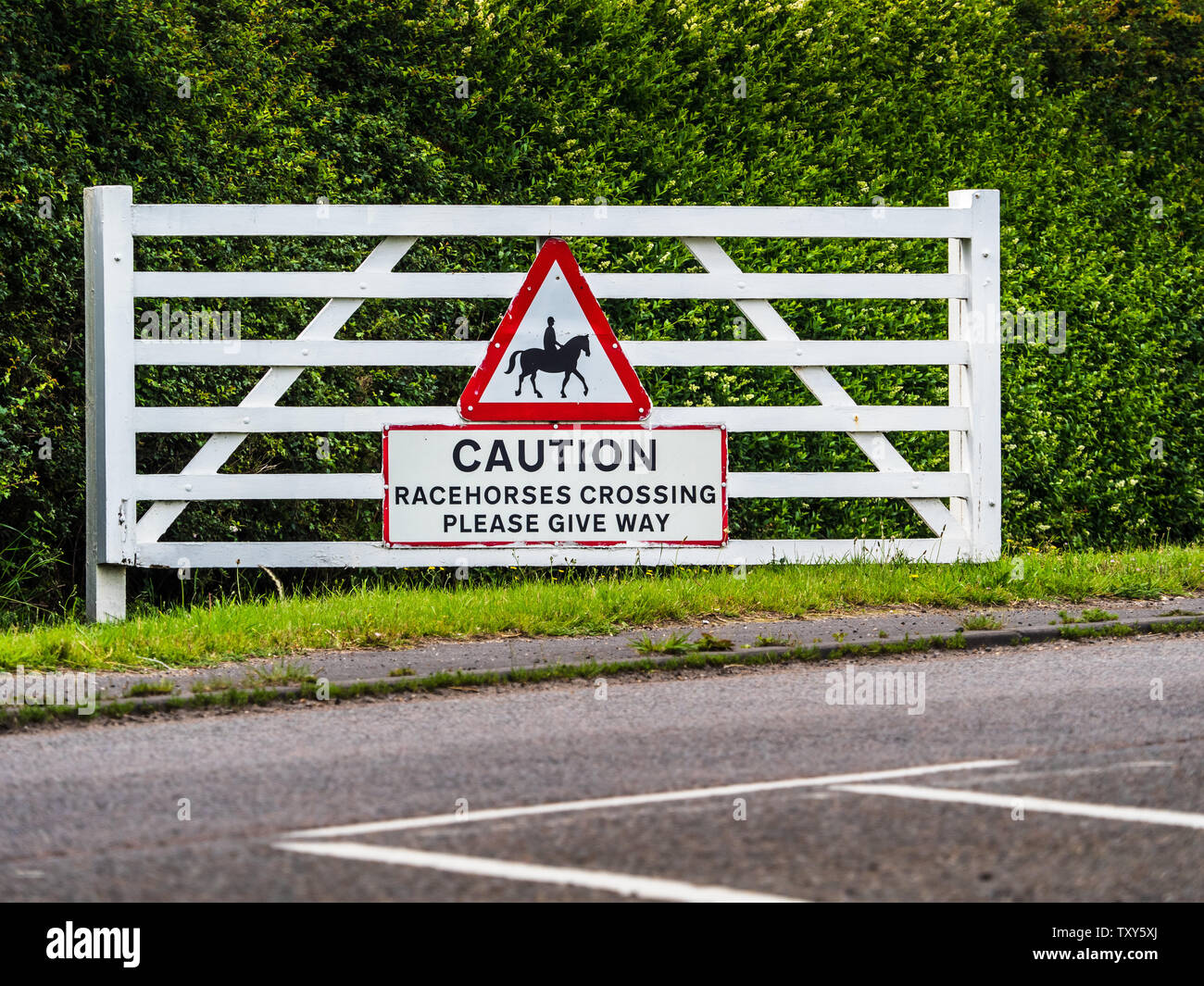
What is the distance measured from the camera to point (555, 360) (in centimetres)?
937

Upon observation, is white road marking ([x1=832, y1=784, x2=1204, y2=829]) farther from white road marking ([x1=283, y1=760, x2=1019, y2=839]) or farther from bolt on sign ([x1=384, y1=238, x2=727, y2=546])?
bolt on sign ([x1=384, y1=238, x2=727, y2=546])

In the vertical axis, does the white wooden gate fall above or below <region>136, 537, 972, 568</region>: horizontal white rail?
above

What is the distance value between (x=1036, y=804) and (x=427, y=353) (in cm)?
524

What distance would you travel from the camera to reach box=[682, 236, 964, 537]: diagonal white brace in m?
9.83

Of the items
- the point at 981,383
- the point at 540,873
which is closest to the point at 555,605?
the point at 981,383

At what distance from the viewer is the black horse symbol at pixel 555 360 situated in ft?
30.7

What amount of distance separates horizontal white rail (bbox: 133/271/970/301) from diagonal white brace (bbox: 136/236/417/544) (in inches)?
3.8

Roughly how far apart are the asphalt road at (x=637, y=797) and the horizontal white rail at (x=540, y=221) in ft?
10.6

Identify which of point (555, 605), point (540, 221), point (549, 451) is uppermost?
point (540, 221)

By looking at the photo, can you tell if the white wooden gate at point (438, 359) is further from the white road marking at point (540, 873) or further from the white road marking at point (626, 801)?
the white road marking at point (540, 873)

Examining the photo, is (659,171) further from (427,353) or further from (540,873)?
(540,873)

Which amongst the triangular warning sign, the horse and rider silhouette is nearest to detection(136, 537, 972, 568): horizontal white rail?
the triangular warning sign
